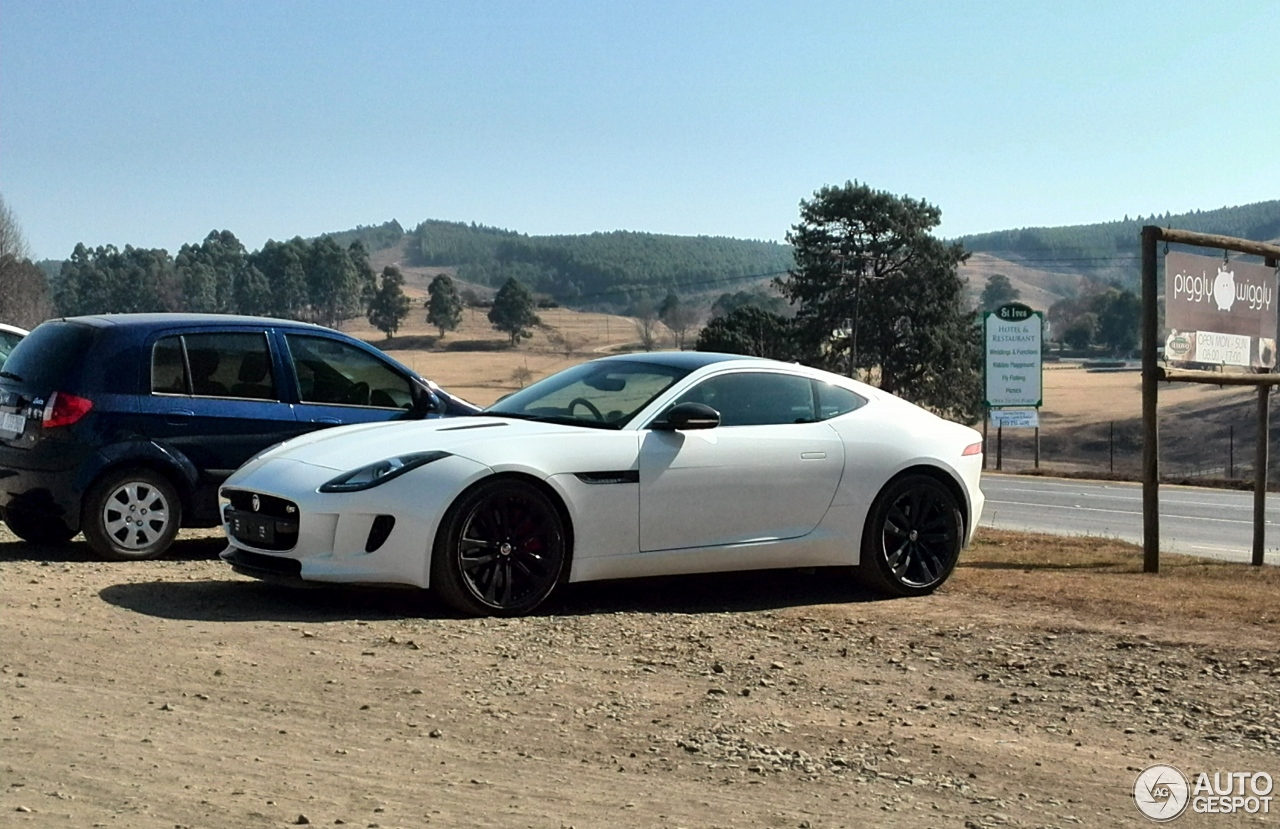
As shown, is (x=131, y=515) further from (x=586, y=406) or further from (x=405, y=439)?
(x=586, y=406)

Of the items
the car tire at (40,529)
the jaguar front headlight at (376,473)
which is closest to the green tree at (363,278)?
the car tire at (40,529)

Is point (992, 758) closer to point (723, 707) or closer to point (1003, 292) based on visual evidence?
point (723, 707)

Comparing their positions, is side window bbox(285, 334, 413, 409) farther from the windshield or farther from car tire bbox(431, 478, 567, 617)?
car tire bbox(431, 478, 567, 617)

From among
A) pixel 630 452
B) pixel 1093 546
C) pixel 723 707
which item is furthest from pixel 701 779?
pixel 1093 546

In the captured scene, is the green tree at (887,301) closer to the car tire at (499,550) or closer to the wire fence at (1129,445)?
the wire fence at (1129,445)

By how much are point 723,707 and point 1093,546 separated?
30.9 feet

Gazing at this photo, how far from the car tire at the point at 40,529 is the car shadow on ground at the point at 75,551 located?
0.16ft

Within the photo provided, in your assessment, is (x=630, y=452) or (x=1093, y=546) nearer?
(x=630, y=452)

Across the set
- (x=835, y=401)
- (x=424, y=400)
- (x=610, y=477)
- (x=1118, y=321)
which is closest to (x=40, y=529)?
(x=424, y=400)

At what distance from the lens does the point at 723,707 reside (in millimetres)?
5961

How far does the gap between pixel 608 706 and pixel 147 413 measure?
484cm

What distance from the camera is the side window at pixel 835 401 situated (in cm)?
897

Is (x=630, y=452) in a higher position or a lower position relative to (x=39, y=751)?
higher

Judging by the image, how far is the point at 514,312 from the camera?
118 metres
